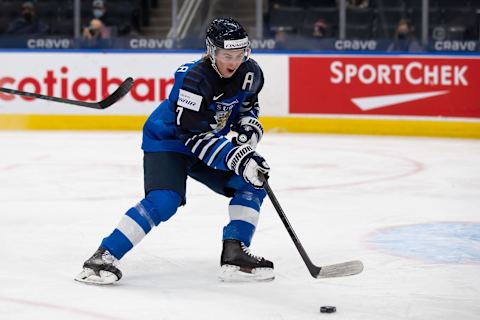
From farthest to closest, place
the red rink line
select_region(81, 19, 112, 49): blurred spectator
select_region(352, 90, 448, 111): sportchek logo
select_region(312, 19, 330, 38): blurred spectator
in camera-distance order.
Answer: select_region(81, 19, 112, 49): blurred spectator < select_region(312, 19, 330, 38): blurred spectator < select_region(352, 90, 448, 111): sportchek logo < the red rink line

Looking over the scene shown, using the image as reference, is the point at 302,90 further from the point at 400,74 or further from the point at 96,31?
the point at 96,31

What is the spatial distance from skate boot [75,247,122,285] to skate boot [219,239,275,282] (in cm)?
40

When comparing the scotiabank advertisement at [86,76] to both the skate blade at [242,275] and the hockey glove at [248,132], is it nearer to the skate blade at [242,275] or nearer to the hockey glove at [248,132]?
the hockey glove at [248,132]

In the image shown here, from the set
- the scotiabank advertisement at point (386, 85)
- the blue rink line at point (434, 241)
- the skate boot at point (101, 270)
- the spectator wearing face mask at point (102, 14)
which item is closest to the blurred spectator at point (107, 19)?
the spectator wearing face mask at point (102, 14)

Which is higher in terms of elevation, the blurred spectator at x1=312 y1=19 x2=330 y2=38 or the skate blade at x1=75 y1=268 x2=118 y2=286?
the blurred spectator at x1=312 y1=19 x2=330 y2=38

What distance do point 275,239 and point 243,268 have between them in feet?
2.91

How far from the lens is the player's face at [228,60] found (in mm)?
3586

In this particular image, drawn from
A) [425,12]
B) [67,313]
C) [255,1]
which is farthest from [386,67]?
[67,313]

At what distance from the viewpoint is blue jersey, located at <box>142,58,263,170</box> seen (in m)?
3.60

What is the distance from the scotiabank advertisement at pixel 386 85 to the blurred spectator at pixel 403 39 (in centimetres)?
8

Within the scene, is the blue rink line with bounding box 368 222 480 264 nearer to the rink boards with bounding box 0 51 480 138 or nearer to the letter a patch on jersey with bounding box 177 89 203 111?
the letter a patch on jersey with bounding box 177 89 203 111

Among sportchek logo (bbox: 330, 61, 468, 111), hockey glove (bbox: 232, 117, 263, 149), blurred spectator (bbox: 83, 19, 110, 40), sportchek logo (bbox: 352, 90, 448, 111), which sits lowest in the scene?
sportchek logo (bbox: 352, 90, 448, 111)

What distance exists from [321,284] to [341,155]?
447 centimetres

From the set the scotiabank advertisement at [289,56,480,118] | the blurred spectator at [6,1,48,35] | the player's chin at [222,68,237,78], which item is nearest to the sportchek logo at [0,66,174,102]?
the blurred spectator at [6,1,48,35]
